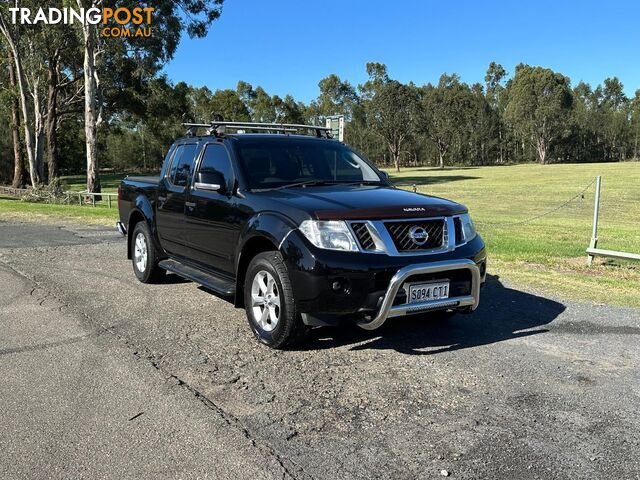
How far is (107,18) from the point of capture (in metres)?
26.9

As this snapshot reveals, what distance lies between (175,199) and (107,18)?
24284 millimetres

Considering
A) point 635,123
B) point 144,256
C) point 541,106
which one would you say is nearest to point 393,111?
point 541,106

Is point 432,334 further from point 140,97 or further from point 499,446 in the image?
point 140,97

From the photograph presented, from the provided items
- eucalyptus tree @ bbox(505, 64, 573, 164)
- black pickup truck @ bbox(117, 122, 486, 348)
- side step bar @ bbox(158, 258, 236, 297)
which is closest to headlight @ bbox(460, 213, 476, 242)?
black pickup truck @ bbox(117, 122, 486, 348)

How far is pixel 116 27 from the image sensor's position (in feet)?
91.5

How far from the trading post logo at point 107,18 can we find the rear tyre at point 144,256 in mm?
21731

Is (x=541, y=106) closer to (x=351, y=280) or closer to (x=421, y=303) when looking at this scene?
(x=421, y=303)

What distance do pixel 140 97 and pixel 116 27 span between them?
20.7ft

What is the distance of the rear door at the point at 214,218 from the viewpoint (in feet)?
17.7

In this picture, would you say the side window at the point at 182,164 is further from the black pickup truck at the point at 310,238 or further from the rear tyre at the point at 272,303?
the rear tyre at the point at 272,303

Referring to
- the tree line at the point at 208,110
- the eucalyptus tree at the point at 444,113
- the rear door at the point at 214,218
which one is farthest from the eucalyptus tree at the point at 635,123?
the rear door at the point at 214,218

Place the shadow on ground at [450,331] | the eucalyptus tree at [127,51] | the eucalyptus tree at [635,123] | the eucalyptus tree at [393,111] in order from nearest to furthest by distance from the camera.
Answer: the shadow on ground at [450,331] → the eucalyptus tree at [127,51] → the eucalyptus tree at [393,111] → the eucalyptus tree at [635,123]

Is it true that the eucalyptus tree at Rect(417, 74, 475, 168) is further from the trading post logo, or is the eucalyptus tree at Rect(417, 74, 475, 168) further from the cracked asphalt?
the cracked asphalt

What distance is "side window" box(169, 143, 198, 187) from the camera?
21.1 feet
